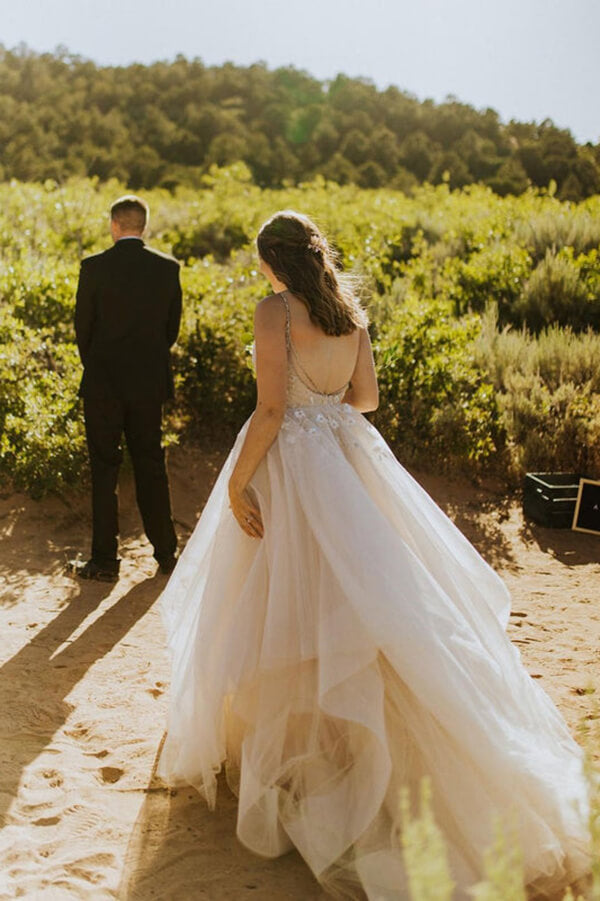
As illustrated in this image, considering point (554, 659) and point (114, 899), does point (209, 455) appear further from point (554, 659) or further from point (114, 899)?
point (114, 899)

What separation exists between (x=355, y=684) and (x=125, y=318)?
10.3ft

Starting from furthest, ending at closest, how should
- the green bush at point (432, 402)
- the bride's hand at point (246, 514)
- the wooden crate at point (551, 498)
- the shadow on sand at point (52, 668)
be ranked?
the green bush at point (432, 402), the wooden crate at point (551, 498), the shadow on sand at point (52, 668), the bride's hand at point (246, 514)

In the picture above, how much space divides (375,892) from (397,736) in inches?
19.2

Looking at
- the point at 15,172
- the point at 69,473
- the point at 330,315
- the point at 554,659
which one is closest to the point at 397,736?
the point at 330,315

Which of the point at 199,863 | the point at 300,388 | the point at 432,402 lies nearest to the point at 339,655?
the point at 199,863

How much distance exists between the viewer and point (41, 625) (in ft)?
17.1

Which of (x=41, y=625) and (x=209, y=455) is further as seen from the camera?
(x=209, y=455)

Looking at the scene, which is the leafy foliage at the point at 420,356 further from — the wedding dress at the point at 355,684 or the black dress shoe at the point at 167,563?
the wedding dress at the point at 355,684

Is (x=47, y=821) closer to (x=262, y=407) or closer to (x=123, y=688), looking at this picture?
(x=123, y=688)

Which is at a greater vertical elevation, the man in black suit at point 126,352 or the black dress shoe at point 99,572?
the man in black suit at point 126,352

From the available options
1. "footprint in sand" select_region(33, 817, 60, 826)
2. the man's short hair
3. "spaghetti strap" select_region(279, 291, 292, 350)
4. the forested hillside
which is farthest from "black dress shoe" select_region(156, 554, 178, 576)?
the forested hillside

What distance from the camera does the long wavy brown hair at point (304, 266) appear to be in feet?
10.7

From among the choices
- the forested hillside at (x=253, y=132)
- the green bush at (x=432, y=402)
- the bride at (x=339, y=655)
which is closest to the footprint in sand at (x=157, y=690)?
the bride at (x=339, y=655)

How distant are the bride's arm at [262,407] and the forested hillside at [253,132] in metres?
18.8
